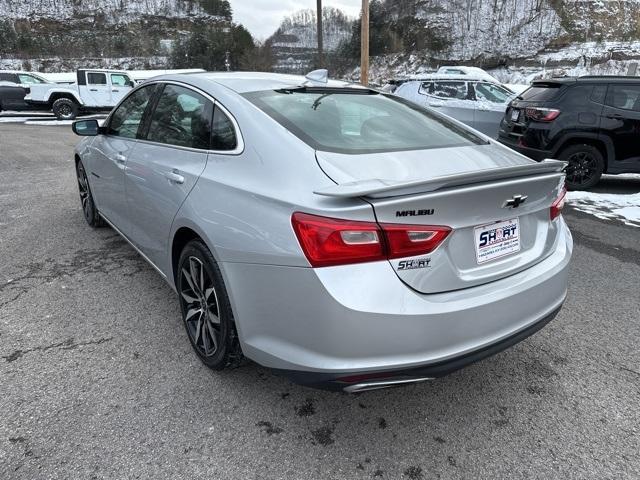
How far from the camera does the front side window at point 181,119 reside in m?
2.60

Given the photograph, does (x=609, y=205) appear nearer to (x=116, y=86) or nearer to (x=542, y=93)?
(x=542, y=93)

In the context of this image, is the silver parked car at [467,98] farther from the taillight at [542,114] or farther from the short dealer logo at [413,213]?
the short dealer logo at [413,213]

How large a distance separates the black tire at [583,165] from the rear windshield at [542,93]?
0.82 metres

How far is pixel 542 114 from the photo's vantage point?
22.2ft

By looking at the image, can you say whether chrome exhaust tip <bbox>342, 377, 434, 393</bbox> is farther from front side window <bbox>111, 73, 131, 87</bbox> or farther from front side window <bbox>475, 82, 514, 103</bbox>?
front side window <bbox>111, 73, 131, 87</bbox>

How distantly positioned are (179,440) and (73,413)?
1.89 ft

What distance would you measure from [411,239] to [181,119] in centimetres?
182

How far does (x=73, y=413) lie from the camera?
2.21m

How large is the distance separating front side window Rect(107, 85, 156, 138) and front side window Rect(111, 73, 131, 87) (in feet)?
56.3

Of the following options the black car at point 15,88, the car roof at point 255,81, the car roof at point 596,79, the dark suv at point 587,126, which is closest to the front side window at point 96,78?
the black car at point 15,88

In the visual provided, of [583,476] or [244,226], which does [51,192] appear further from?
[583,476]

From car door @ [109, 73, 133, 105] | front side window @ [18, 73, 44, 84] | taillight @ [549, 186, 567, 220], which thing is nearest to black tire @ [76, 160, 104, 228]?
taillight @ [549, 186, 567, 220]

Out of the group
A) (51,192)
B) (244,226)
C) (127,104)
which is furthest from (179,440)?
(51,192)

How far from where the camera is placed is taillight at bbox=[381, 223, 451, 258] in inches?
67.1
